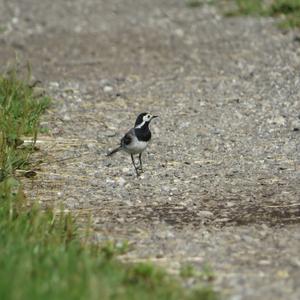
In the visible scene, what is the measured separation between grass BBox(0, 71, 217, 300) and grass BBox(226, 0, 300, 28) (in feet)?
28.2

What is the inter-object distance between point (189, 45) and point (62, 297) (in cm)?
974

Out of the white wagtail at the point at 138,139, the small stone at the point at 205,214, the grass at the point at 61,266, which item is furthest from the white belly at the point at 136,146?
the grass at the point at 61,266

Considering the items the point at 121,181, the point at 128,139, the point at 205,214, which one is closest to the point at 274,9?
the point at 128,139

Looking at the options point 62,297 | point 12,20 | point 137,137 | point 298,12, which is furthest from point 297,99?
point 12,20

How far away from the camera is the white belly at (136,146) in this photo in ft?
29.5

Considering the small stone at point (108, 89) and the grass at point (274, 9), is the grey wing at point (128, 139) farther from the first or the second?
the grass at point (274, 9)

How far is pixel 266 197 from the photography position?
7.89m

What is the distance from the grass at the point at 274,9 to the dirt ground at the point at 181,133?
315 mm

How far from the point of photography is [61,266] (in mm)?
5602

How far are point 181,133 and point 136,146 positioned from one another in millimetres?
1293

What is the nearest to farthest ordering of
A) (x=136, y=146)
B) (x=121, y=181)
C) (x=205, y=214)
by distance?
(x=205, y=214), (x=121, y=181), (x=136, y=146)

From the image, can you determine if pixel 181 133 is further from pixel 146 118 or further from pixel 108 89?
pixel 108 89

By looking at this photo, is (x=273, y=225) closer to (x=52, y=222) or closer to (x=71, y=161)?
(x=52, y=222)

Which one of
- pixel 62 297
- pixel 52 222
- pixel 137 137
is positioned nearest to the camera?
pixel 62 297
